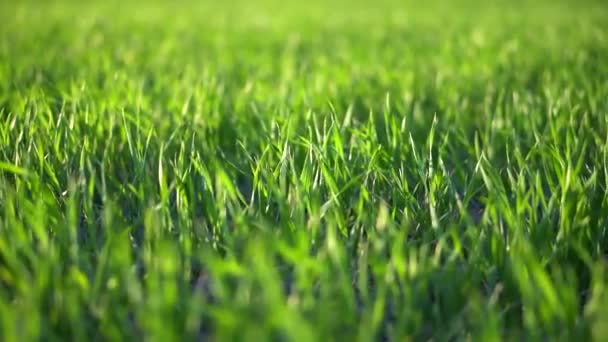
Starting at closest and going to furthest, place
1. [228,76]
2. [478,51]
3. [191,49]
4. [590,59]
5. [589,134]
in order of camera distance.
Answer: [589,134] < [228,76] < [590,59] < [478,51] < [191,49]

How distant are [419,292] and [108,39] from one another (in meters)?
3.42

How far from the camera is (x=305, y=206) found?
3.89 feet

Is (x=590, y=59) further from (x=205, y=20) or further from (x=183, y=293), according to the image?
(x=205, y=20)

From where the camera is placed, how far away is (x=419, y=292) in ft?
2.84

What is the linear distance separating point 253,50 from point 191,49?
388mm

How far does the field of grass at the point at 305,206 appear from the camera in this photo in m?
0.78

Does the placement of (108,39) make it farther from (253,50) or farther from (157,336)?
(157,336)

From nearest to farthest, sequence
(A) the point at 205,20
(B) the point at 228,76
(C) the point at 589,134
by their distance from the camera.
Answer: (C) the point at 589,134 → (B) the point at 228,76 → (A) the point at 205,20

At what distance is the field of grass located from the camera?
78 centimetres

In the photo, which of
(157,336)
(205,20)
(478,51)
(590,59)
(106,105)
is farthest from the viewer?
(205,20)

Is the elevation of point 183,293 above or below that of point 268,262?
below

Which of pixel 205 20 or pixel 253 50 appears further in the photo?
pixel 205 20

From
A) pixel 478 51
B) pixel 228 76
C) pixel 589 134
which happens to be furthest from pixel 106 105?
pixel 478 51

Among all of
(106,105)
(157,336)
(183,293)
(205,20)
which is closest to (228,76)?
(106,105)
